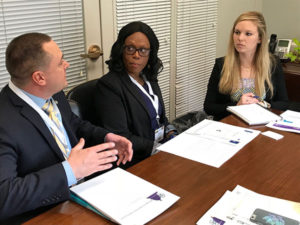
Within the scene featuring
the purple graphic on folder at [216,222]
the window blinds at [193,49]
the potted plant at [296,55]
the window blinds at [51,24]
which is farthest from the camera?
the potted plant at [296,55]

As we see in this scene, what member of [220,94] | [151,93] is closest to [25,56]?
[151,93]

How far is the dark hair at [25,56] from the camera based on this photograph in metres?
1.35

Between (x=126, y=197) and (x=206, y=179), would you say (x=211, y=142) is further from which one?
(x=126, y=197)

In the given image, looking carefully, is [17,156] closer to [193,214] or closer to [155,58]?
[193,214]

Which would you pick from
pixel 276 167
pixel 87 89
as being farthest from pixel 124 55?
pixel 276 167

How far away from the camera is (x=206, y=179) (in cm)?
139

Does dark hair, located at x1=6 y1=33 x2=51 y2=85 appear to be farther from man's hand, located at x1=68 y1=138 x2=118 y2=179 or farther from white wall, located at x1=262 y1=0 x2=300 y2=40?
white wall, located at x1=262 y1=0 x2=300 y2=40

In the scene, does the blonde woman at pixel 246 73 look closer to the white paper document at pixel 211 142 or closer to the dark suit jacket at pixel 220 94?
the dark suit jacket at pixel 220 94

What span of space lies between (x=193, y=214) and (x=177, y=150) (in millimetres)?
497

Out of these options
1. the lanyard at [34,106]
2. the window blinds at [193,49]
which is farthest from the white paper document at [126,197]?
the window blinds at [193,49]

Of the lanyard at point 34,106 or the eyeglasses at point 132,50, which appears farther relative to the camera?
the eyeglasses at point 132,50

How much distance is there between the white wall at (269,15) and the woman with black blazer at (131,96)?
1871mm

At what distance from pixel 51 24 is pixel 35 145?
3.69 feet

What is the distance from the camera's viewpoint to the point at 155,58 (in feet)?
7.24
